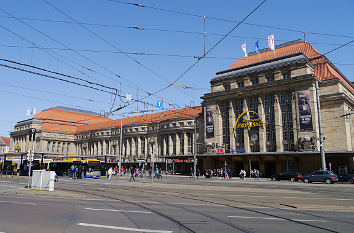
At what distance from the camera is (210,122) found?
5944 centimetres

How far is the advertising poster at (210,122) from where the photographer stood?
58906 millimetres

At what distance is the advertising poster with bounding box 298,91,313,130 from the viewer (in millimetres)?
46166

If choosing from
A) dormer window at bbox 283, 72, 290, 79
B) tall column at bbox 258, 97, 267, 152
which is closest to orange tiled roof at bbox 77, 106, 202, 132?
tall column at bbox 258, 97, 267, 152

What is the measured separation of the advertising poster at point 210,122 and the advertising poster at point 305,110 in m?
17.5

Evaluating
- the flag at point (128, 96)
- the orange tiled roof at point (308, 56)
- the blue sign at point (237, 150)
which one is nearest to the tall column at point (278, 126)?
the blue sign at point (237, 150)

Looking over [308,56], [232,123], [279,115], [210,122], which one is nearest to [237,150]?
[232,123]

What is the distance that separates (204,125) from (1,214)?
53.4m

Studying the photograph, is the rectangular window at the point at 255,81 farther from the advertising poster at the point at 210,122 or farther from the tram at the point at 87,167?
the tram at the point at 87,167

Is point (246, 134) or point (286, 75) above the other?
point (286, 75)

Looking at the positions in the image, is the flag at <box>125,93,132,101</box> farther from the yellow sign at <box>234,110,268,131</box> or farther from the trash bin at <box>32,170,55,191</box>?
the yellow sign at <box>234,110,268,131</box>

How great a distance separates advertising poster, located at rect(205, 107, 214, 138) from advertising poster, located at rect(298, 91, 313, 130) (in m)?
17.5

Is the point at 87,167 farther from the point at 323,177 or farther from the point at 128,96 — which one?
the point at 323,177

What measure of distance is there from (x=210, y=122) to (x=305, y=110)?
1884 cm

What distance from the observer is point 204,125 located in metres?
61.3
